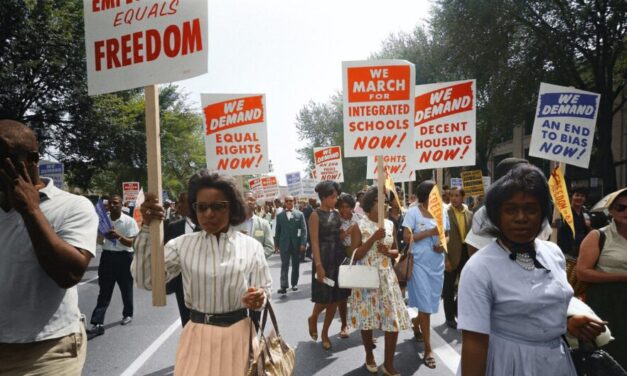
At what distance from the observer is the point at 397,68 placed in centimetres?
608

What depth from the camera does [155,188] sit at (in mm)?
3045

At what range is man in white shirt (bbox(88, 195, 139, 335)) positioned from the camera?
7.40 meters

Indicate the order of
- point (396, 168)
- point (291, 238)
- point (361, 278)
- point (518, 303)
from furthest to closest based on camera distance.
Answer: point (396, 168), point (291, 238), point (361, 278), point (518, 303)

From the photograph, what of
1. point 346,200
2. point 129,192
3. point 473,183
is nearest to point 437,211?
point 346,200

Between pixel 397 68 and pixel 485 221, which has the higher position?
pixel 397 68

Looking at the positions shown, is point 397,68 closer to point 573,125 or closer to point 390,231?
point 390,231

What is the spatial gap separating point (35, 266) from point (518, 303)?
2.11 metres

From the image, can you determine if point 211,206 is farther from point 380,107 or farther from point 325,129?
point 325,129

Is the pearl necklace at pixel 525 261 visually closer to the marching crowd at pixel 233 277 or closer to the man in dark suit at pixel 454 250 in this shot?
the marching crowd at pixel 233 277

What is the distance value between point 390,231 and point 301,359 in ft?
5.83

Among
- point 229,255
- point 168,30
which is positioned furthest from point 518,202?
point 168,30

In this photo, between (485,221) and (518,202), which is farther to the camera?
(485,221)

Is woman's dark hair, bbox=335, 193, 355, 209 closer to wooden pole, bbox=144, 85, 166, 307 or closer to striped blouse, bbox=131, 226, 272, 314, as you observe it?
striped blouse, bbox=131, 226, 272, 314

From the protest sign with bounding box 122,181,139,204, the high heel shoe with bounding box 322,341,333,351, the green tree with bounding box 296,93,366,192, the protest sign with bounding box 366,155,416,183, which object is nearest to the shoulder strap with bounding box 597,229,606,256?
the high heel shoe with bounding box 322,341,333,351
